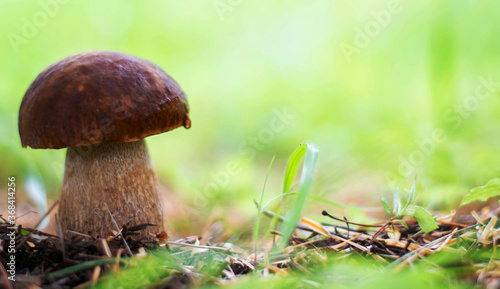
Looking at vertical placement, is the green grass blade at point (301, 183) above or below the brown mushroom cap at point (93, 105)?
below

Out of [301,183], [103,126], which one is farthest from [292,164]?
[103,126]

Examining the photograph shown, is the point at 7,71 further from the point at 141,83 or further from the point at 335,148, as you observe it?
the point at 335,148

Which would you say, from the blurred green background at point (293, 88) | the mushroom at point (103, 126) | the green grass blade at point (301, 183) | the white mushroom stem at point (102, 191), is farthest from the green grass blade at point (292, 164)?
the blurred green background at point (293, 88)

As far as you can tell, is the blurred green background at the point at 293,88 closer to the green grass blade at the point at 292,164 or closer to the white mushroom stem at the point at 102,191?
the white mushroom stem at the point at 102,191

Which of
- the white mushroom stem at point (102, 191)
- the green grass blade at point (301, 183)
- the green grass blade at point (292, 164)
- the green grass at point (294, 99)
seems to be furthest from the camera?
the green grass at point (294, 99)

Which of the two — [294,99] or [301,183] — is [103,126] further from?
[294,99]

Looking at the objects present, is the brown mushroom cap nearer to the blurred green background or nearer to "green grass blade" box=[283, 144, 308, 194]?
"green grass blade" box=[283, 144, 308, 194]

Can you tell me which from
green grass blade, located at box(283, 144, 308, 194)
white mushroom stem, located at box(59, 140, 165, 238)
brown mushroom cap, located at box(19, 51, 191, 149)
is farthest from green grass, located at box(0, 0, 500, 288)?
brown mushroom cap, located at box(19, 51, 191, 149)
